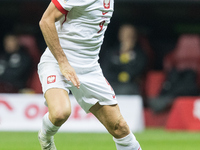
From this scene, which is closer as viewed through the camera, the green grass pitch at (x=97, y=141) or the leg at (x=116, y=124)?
the leg at (x=116, y=124)

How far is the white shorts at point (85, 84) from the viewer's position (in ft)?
16.8

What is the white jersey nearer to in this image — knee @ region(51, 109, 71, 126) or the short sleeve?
the short sleeve

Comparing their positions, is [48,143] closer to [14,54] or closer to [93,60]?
[93,60]

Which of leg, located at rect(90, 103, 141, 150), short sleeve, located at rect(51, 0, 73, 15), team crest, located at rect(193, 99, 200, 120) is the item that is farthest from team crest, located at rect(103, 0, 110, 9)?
team crest, located at rect(193, 99, 200, 120)

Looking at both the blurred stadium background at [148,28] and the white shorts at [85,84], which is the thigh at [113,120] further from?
the blurred stadium background at [148,28]

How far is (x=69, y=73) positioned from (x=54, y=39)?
0.35m

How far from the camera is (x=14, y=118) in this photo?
1027 centimetres

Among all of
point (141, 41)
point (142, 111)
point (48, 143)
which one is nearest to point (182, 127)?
point (142, 111)

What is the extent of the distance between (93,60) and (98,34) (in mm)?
264

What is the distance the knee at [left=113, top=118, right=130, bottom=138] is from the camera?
5160 millimetres

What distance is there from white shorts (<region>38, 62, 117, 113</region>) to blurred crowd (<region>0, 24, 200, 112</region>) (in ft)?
19.1

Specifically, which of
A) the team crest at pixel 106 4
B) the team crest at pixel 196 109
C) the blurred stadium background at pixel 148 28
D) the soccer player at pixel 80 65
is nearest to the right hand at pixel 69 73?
the soccer player at pixel 80 65

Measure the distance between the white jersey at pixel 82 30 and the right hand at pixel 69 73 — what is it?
16 centimetres

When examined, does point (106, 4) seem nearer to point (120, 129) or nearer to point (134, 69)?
point (120, 129)
